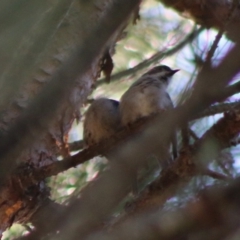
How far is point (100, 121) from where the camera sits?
215cm

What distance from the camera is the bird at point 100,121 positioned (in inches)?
84.7

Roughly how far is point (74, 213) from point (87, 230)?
88 millimetres

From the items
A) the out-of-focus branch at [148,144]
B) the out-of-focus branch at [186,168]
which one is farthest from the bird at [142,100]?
the out-of-focus branch at [148,144]

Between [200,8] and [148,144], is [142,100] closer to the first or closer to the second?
[200,8]

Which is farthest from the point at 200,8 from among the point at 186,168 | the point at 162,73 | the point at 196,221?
the point at 196,221

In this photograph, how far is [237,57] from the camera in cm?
53

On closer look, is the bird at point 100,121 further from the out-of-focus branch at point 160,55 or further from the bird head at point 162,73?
the bird head at point 162,73

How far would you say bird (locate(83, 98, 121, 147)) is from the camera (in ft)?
7.06

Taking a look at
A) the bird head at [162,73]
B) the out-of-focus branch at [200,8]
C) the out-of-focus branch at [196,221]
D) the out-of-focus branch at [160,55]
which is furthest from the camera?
the bird head at [162,73]

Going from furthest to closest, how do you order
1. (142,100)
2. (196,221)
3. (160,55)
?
(142,100), (160,55), (196,221)

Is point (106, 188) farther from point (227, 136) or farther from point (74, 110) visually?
point (74, 110)

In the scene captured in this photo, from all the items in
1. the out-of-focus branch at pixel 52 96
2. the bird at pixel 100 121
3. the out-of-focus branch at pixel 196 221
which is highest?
the out-of-focus branch at pixel 52 96

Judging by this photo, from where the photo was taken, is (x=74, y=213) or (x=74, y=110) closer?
(x=74, y=213)

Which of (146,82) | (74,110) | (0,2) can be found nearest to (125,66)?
(146,82)
